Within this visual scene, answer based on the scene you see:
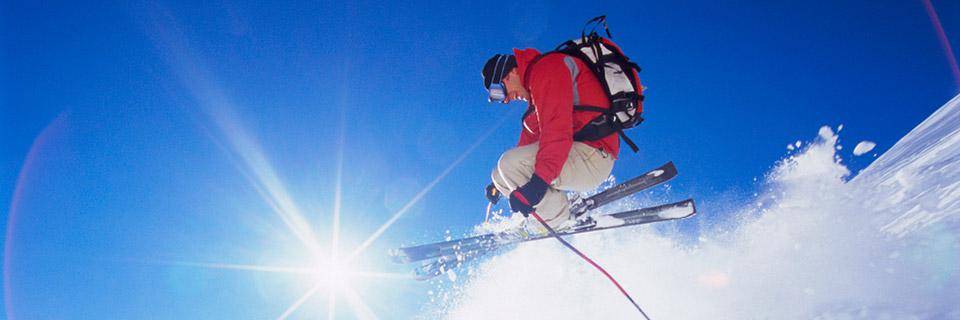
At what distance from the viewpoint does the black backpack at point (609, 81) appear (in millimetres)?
3803

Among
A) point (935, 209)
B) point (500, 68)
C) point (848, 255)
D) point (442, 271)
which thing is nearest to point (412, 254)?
point (442, 271)

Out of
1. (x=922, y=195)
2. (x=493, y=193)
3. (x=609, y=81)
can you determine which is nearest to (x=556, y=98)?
(x=609, y=81)

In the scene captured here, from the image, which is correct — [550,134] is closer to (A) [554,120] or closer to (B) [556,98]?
Result: (A) [554,120]

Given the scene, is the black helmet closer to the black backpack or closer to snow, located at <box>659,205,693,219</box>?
the black backpack

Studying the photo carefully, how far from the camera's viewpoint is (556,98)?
3408mm

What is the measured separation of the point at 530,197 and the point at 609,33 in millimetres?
1847

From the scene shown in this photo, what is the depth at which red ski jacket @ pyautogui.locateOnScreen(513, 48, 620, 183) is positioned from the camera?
3391mm

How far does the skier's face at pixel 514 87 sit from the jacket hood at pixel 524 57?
5.0 inches

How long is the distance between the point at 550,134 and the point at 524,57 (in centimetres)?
99

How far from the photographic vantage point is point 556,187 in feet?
13.9

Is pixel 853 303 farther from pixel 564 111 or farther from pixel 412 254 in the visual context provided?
pixel 412 254

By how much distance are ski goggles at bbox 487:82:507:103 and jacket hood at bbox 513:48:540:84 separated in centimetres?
27

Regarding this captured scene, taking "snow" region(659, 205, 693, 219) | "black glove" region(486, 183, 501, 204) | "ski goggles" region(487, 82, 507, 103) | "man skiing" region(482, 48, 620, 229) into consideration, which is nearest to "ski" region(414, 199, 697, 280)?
"snow" region(659, 205, 693, 219)

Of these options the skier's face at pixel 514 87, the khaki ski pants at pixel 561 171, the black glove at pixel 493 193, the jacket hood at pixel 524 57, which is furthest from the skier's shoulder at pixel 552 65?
the black glove at pixel 493 193
